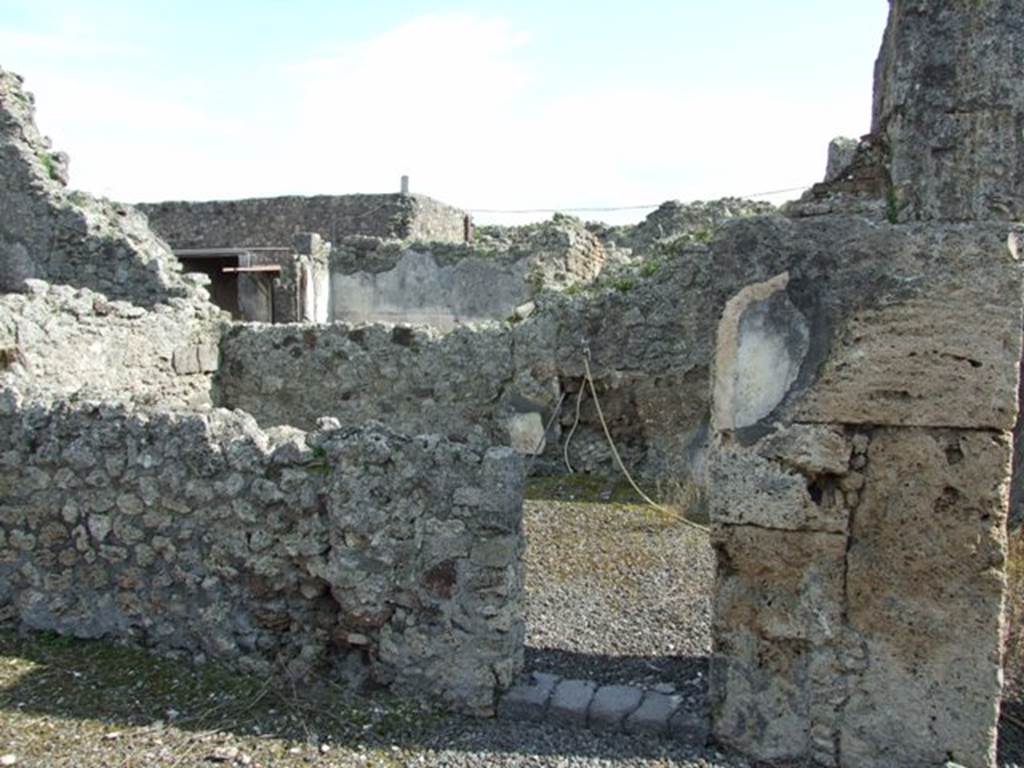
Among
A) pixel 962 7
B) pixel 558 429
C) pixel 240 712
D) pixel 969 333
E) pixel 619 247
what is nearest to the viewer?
pixel 969 333

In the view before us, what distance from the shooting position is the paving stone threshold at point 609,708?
3492 mm

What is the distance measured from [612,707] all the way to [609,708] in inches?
0.5

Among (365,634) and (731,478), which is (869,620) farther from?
(365,634)

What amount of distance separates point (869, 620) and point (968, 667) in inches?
13.5

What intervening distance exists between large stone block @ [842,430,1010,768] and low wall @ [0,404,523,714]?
4.25ft

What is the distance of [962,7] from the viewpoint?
14.2ft

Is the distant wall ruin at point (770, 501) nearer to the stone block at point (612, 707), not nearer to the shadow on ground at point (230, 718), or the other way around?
the shadow on ground at point (230, 718)

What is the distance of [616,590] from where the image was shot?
16.9 ft

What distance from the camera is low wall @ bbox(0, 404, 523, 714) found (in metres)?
3.63

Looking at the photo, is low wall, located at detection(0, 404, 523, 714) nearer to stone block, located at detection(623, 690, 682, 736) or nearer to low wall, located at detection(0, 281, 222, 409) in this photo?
stone block, located at detection(623, 690, 682, 736)

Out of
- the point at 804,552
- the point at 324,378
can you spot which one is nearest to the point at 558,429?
the point at 324,378

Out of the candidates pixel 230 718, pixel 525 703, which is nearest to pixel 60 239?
pixel 230 718

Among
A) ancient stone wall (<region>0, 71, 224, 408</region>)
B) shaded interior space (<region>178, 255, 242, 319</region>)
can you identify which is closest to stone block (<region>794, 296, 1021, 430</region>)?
ancient stone wall (<region>0, 71, 224, 408</region>)

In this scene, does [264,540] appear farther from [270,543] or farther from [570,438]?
[570,438]
